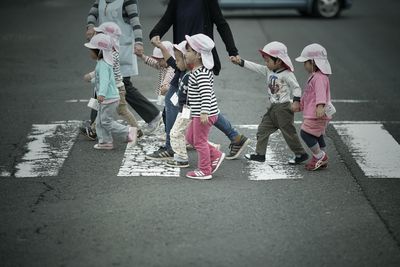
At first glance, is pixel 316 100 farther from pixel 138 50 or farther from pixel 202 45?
pixel 138 50

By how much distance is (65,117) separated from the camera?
451 inches

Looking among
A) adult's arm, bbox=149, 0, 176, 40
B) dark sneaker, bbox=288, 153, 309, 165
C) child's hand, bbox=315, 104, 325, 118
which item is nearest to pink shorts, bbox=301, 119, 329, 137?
child's hand, bbox=315, 104, 325, 118

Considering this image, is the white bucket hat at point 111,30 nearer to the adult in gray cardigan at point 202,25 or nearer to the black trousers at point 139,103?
the adult in gray cardigan at point 202,25

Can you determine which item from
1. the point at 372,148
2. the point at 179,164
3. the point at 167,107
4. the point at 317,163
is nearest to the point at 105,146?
the point at 167,107

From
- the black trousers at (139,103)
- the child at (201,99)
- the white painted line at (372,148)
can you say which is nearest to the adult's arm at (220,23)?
the child at (201,99)

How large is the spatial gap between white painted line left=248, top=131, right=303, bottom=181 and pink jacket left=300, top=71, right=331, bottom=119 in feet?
2.05

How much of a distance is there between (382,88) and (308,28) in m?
6.72

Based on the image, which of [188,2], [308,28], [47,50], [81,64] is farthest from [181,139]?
[308,28]

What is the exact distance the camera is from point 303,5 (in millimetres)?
21859

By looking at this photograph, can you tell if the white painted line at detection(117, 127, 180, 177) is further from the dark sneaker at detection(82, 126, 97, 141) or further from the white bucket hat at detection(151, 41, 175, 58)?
the white bucket hat at detection(151, 41, 175, 58)

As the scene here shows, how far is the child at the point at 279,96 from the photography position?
888cm

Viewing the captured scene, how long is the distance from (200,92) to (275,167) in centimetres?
128

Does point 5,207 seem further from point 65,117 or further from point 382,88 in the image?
point 382,88

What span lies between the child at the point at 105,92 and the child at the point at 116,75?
0.65ft
